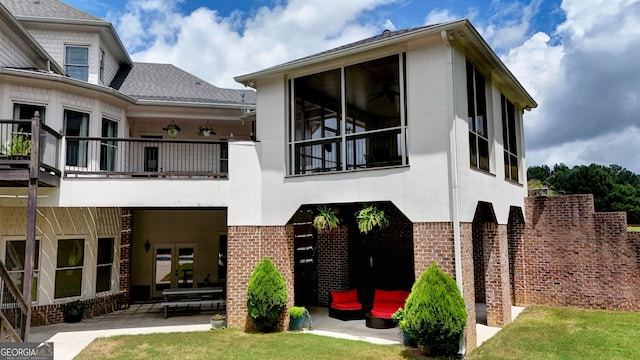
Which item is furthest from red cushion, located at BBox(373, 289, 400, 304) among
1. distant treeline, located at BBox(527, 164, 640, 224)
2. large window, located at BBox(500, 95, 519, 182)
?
distant treeline, located at BBox(527, 164, 640, 224)

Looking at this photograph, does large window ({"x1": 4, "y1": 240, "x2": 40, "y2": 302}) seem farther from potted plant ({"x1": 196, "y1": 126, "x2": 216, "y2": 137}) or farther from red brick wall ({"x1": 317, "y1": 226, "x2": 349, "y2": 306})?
red brick wall ({"x1": 317, "y1": 226, "x2": 349, "y2": 306})

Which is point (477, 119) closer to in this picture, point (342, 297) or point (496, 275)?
point (496, 275)

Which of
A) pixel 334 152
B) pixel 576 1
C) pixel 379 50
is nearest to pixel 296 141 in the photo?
pixel 334 152

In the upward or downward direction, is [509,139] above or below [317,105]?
below

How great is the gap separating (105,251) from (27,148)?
178 inches

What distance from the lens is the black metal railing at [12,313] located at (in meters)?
6.90

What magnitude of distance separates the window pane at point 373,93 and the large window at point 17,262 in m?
9.14

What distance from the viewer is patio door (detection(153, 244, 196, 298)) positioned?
49.2ft

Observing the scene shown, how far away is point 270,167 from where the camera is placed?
1029 centimetres

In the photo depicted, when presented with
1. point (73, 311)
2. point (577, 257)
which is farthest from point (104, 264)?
point (577, 257)

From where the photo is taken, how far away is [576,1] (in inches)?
644

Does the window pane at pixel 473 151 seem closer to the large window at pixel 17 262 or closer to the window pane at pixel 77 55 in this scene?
the large window at pixel 17 262

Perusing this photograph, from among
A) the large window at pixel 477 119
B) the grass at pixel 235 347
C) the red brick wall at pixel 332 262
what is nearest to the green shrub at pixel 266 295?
the grass at pixel 235 347

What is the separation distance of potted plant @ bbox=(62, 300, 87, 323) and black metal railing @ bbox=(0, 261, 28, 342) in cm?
217
